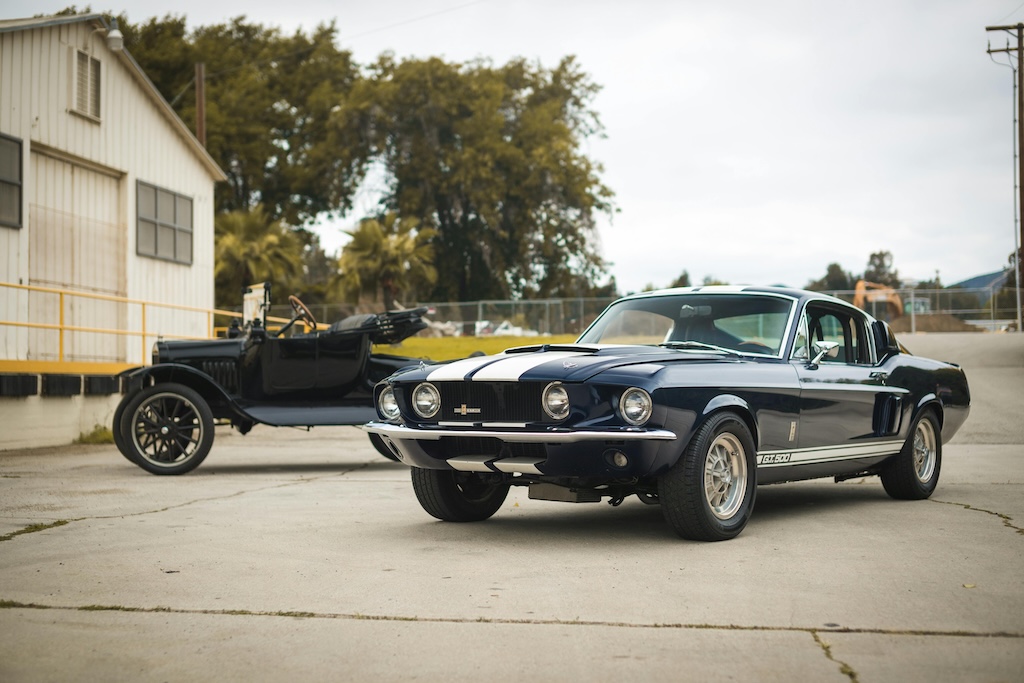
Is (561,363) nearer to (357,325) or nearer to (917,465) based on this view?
(917,465)

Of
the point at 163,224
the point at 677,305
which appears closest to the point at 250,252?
the point at 163,224

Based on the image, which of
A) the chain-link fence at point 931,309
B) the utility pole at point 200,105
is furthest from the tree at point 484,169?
the utility pole at point 200,105

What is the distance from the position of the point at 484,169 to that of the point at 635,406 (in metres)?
46.6

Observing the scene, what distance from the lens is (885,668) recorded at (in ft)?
12.1

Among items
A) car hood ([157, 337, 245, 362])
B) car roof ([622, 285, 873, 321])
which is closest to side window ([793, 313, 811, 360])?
car roof ([622, 285, 873, 321])

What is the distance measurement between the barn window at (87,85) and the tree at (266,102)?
29390 millimetres

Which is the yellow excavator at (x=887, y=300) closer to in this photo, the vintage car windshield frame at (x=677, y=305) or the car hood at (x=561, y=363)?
the vintage car windshield frame at (x=677, y=305)

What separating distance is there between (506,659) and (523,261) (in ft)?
168

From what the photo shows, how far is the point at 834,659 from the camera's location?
3.81m

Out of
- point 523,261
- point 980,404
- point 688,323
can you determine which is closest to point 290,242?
point 523,261

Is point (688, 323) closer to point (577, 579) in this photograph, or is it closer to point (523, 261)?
point (577, 579)

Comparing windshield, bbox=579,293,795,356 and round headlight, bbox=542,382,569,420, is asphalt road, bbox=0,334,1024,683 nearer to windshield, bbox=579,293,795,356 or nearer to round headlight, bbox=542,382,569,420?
round headlight, bbox=542,382,569,420

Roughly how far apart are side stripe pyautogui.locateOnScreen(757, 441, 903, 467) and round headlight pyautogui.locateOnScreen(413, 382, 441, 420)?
6.25ft

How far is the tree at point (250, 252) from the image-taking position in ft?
143
